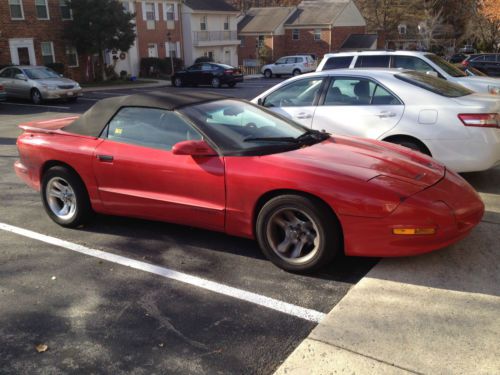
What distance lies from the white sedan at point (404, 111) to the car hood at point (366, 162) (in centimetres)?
134

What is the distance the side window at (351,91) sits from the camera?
21.1ft

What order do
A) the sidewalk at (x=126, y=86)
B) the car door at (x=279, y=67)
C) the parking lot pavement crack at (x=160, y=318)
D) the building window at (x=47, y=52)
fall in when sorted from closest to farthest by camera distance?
the parking lot pavement crack at (x=160, y=318)
the sidewalk at (x=126, y=86)
the building window at (x=47, y=52)
the car door at (x=279, y=67)

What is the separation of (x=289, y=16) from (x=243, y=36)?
541 cm

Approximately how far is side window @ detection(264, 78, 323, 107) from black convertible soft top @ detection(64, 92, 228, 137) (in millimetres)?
1895

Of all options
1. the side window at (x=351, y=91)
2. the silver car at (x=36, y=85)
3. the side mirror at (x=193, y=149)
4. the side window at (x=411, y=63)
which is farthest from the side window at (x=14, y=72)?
the side mirror at (x=193, y=149)

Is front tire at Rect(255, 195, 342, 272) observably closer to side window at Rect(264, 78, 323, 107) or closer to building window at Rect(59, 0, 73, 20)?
side window at Rect(264, 78, 323, 107)

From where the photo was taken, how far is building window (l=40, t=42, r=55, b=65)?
29423mm

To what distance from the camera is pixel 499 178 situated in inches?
267

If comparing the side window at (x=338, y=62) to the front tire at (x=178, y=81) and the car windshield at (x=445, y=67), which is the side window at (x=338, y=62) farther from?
the front tire at (x=178, y=81)

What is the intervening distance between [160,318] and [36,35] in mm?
29598

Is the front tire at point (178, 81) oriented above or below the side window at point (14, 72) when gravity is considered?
below

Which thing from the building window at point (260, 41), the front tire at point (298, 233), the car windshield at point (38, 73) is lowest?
the front tire at point (298, 233)

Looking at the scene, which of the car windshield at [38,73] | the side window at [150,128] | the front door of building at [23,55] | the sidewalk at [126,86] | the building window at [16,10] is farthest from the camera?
the front door of building at [23,55]

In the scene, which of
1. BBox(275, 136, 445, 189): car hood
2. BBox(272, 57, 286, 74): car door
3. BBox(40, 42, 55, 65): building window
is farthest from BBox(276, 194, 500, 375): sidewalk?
BBox(272, 57, 286, 74): car door
